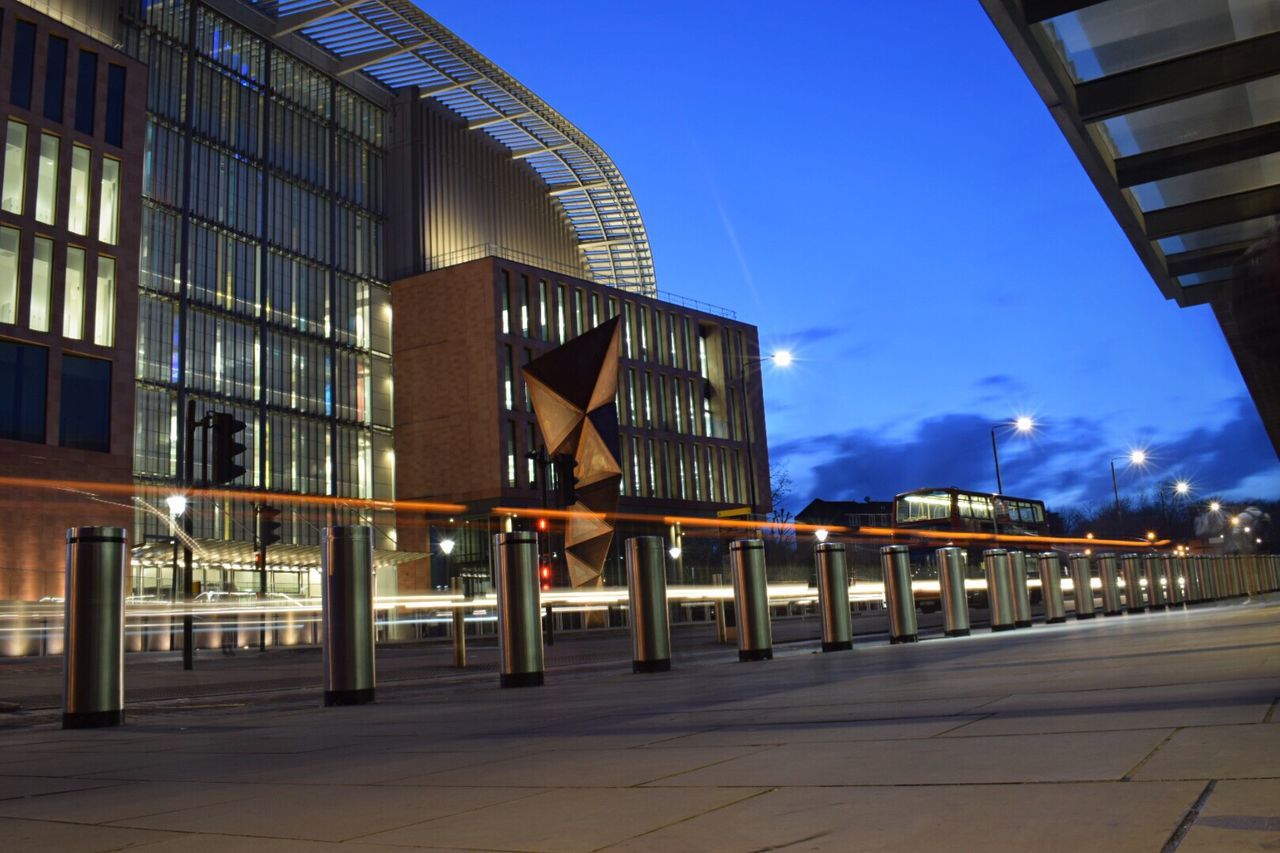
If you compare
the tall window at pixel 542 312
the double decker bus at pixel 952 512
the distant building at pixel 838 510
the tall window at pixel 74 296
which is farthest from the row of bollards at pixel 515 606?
the distant building at pixel 838 510

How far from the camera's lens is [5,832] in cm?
357

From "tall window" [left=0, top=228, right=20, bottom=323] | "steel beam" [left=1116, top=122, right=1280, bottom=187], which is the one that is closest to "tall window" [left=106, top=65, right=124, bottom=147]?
"tall window" [left=0, top=228, right=20, bottom=323]

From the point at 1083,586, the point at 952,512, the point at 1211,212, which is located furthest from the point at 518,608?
the point at 952,512

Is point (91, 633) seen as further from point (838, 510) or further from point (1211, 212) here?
point (838, 510)

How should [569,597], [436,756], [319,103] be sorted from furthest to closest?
[319,103], [569,597], [436,756]

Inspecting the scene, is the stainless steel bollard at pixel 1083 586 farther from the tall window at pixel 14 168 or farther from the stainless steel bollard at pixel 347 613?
the tall window at pixel 14 168

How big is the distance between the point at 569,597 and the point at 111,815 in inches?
813

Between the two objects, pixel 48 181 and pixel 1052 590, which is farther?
pixel 48 181

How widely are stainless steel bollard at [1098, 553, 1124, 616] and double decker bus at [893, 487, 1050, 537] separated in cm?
2085

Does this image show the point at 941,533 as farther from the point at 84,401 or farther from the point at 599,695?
the point at 599,695

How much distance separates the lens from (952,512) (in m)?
44.8

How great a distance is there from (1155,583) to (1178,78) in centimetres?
2186

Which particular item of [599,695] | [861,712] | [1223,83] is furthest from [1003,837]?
[1223,83]

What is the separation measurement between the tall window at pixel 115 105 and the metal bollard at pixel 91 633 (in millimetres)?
40268
